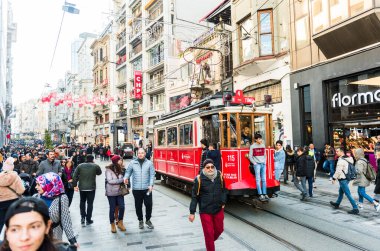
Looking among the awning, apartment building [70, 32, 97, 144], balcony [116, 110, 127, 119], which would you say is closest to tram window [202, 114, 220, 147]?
the awning

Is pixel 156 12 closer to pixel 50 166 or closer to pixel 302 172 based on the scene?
pixel 302 172

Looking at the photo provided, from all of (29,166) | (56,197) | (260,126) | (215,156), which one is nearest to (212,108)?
(260,126)

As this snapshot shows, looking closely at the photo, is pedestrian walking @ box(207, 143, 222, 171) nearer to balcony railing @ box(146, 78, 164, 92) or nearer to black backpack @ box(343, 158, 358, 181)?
black backpack @ box(343, 158, 358, 181)

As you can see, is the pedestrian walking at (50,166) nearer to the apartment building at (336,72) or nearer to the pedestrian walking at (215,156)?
the pedestrian walking at (215,156)

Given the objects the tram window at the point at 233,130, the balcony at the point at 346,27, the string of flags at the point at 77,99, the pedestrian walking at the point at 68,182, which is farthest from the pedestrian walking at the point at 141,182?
the string of flags at the point at 77,99

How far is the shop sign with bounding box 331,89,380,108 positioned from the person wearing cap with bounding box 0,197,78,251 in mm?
13600

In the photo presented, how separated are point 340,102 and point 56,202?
45.0 ft

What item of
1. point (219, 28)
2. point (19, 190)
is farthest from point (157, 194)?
point (219, 28)

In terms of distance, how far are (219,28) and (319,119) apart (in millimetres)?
11811

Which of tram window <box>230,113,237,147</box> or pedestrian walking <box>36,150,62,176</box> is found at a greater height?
tram window <box>230,113,237,147</box>

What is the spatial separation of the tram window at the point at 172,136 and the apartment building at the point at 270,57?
7.77 metres

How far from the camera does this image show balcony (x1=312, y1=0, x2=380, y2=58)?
1207 cm

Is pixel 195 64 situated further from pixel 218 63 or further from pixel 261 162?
pixel 261 162

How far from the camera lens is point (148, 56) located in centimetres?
3788
